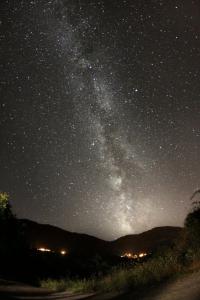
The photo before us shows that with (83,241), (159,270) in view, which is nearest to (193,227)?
(159,270)

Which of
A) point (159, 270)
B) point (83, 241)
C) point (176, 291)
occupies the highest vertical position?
point (83, 241)

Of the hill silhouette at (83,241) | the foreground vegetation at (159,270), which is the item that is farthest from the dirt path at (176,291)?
the hill silhouette at (83,241)

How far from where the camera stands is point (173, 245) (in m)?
19.6

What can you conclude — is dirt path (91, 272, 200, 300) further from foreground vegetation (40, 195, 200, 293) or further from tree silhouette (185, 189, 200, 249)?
tree silhouette (185, 189, 200, 249)

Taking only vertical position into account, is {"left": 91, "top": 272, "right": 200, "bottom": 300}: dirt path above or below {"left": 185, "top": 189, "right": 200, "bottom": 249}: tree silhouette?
below

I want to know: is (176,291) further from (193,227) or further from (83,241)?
(83,241)

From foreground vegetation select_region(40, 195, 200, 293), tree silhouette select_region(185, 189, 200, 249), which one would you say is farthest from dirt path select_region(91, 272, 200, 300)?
tree silhouette select_region(185, 189, 200, 249)

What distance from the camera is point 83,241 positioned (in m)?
133

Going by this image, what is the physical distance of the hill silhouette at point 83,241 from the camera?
4895 inches

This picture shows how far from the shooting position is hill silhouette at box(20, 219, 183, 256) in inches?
4895

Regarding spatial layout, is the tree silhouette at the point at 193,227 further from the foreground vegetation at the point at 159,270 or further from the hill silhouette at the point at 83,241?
the hill silhouette at the point at 83,241

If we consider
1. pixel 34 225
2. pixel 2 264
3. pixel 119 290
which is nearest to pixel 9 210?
pixel 2 264

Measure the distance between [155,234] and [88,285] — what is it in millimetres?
140357

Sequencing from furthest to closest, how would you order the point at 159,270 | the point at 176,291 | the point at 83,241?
the point at 83,241 < the point at 159,270 < the point at 176,291
